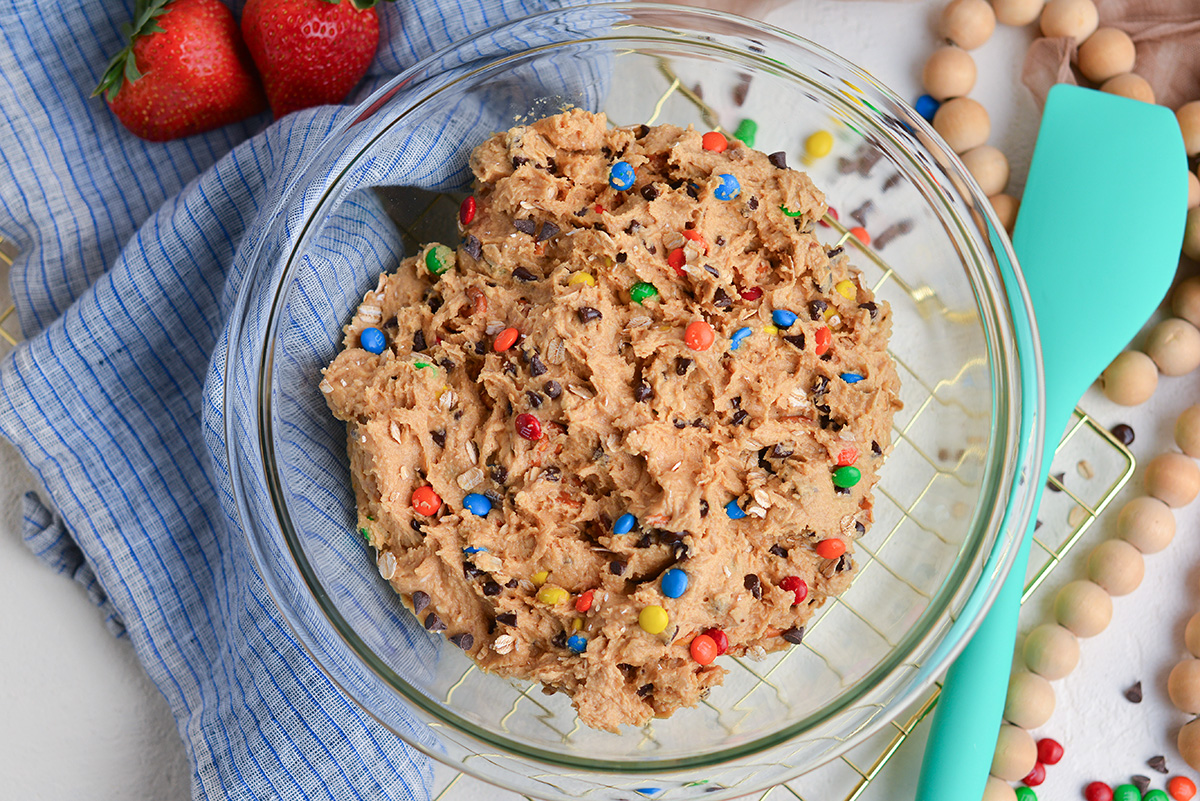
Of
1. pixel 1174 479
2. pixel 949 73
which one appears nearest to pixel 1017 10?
pixel 949 73

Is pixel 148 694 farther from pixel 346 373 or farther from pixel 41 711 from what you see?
pixel 346 373

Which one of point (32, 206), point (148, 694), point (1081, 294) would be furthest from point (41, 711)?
point (1081, 294)

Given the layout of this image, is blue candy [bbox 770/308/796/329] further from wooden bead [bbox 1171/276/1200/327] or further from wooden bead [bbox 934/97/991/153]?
wooden bead [bbox 1171/276/1200/327]

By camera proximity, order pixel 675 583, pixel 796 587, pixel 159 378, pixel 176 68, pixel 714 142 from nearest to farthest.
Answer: pixel 675 583 < pixel 796 587 < pixel 714 142 < pixel 176 68 < pixel 159 378

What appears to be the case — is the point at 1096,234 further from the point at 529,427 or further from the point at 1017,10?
the point at 529,427

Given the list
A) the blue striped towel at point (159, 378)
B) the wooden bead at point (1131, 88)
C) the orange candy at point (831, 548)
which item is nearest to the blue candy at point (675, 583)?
the orange candy at point (831, 548)
